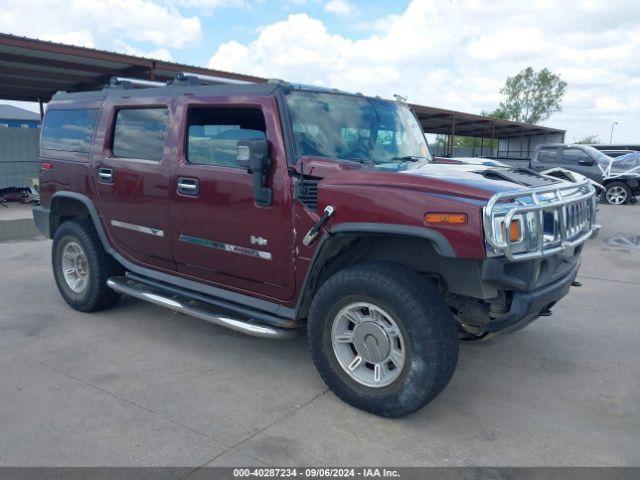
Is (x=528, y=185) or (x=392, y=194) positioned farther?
(x=528, y=185)

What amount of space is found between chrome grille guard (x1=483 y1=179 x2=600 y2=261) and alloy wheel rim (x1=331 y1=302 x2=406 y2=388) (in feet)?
2.54

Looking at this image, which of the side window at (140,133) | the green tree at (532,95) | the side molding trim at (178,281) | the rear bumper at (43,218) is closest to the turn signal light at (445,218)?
the side molding trim at (178,281)

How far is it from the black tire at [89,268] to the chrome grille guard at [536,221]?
367 centimetres

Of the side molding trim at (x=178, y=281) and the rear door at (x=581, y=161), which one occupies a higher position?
the rear door at (x=581, y=161)

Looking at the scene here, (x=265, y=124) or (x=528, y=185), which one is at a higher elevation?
(x=265, y=124)

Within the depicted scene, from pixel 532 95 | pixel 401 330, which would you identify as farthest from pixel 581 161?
pixel 532 95

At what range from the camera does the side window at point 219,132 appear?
378 centimetres

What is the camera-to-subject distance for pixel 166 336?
15.2 ft

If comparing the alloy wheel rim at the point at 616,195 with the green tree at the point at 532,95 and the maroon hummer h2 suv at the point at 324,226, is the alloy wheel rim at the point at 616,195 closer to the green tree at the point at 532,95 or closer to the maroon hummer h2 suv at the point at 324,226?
the maroon hummer h2 suv at the point at 324,226

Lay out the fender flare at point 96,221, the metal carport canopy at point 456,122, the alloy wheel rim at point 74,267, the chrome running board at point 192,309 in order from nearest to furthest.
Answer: the chrome running board at point 192,309 < the fender flare at point 96,221 < the alloy wheel rim at point 74,267 < the metal carport canopy at point 456,122

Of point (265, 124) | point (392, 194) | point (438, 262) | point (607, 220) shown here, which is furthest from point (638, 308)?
point (607, 220)

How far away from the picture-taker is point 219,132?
3.99 metres

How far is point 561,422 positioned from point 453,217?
151cm

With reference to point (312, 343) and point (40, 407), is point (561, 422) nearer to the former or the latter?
point (312, 343)
